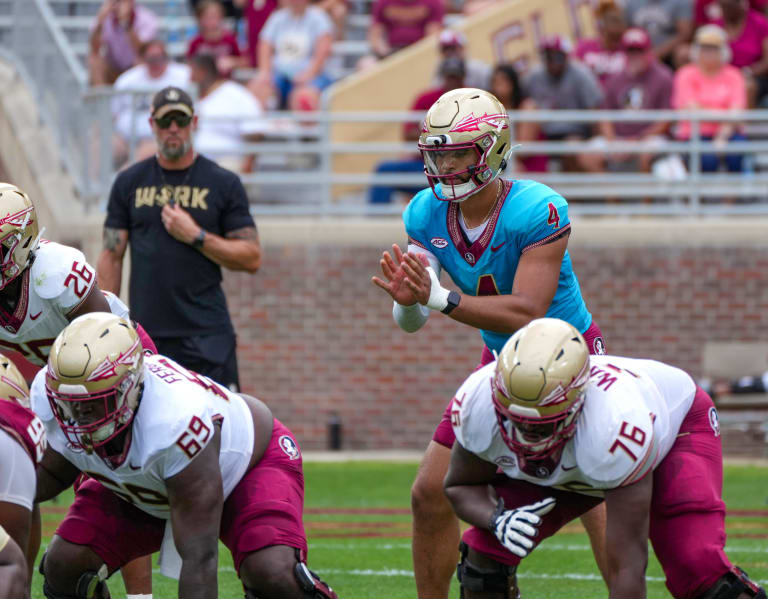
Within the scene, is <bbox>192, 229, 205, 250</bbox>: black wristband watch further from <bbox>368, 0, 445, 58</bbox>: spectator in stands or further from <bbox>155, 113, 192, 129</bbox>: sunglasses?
<bbox>368, 0, 445, 58</bbox>: spectator in stands

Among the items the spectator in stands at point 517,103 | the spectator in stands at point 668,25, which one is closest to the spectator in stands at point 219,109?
the spectator in stands at point 517,103

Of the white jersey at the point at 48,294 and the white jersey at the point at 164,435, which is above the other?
the white jersey at the point at 48,294

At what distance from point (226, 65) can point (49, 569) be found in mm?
9069

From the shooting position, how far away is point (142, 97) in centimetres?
1200

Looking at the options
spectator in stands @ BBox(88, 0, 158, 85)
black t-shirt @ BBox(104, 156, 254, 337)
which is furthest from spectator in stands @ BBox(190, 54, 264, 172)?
black t-shirt @ BBox(104, 156, 254, 337)

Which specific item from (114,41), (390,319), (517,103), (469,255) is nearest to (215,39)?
(114,41)

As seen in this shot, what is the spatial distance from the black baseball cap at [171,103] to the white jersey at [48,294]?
1.94m

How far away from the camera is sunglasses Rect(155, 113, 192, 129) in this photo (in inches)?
286

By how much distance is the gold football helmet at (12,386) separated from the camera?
4.78 meters

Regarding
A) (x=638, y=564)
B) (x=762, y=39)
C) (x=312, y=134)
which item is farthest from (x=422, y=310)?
(x=762, y=39)

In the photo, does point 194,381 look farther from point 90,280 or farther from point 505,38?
point 505,38

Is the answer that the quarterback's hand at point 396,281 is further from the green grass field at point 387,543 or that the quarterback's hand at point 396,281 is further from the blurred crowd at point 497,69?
the blurred crowd at point 497,69

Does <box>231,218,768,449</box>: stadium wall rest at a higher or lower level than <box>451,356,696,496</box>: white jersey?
lower

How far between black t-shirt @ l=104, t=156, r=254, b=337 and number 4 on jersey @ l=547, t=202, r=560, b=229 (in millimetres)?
2465
